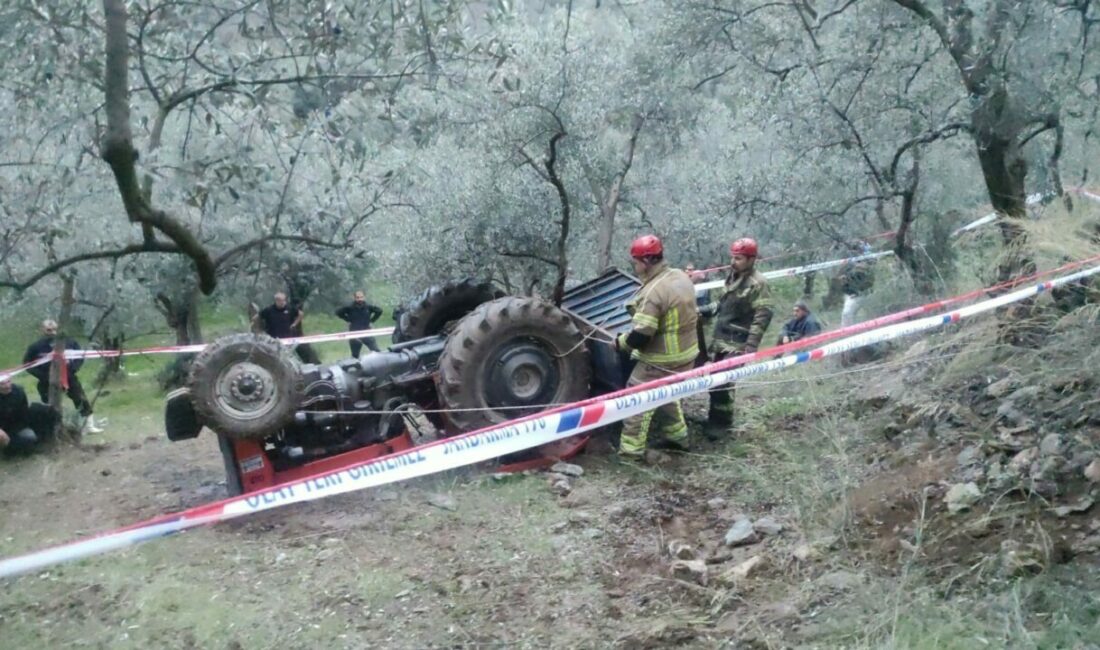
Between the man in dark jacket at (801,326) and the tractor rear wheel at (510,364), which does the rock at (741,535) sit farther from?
the man in dark jacket at (801,326)

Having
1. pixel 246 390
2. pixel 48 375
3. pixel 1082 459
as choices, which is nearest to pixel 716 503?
pixel 1082 459

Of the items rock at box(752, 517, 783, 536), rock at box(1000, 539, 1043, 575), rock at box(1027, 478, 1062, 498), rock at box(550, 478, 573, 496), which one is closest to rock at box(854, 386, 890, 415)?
rock at box(752, 517, 783, 536)

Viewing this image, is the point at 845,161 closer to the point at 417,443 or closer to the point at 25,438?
the point at 417,443

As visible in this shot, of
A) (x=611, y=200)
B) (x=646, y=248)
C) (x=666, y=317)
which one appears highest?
(x=611, y=200)

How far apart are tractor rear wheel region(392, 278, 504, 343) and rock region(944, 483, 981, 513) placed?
4467 mm

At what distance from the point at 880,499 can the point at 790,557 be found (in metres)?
0.61

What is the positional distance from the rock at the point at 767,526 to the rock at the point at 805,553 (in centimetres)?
34

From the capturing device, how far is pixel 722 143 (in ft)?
54.3

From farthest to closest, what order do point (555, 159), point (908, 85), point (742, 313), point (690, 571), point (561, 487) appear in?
point (555, 159), point (908, 85), point (742, 313), point (561, 487), point (690, 571)

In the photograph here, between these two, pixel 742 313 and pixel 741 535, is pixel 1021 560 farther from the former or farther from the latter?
pixel 742 313

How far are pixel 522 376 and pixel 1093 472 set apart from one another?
146 inches

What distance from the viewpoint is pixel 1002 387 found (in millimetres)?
5582

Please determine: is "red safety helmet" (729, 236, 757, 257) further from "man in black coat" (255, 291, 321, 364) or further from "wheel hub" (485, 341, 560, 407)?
Answer: "man in black coat" (255, 291, 321, 364)

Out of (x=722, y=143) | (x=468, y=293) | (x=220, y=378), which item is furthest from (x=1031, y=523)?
(x=722, y=143)
